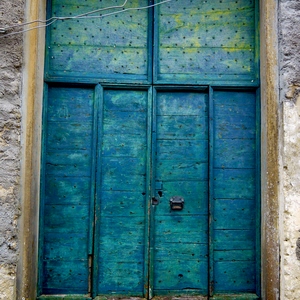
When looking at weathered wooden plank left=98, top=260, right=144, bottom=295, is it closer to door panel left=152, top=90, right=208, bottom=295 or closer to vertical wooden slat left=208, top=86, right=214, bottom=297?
door panel left=152, top=90, right=208, bottom=295

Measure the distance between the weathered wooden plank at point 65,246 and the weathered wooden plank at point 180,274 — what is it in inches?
24.2

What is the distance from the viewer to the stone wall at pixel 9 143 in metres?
2.98

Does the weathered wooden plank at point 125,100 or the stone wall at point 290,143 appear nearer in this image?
the stone wall at point 290,143

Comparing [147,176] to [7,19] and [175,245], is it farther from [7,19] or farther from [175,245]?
[7,19]

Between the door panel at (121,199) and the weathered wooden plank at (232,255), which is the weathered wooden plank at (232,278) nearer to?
the weathered wooden plank at (232,255)

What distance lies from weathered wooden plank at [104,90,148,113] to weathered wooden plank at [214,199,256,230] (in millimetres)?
1008

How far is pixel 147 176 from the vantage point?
339 cm

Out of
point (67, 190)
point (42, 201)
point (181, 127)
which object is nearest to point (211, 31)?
point (181, 127)

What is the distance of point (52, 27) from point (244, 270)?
252 cm

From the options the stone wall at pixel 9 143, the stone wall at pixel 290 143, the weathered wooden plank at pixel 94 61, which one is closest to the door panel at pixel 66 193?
the weathered wooden plank at pixel 94 61

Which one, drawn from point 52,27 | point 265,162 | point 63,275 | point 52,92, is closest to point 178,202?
point 265,162

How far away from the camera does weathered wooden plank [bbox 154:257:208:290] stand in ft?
11.1

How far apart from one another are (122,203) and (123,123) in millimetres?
650

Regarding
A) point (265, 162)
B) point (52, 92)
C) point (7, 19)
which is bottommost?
point (265, 162)
